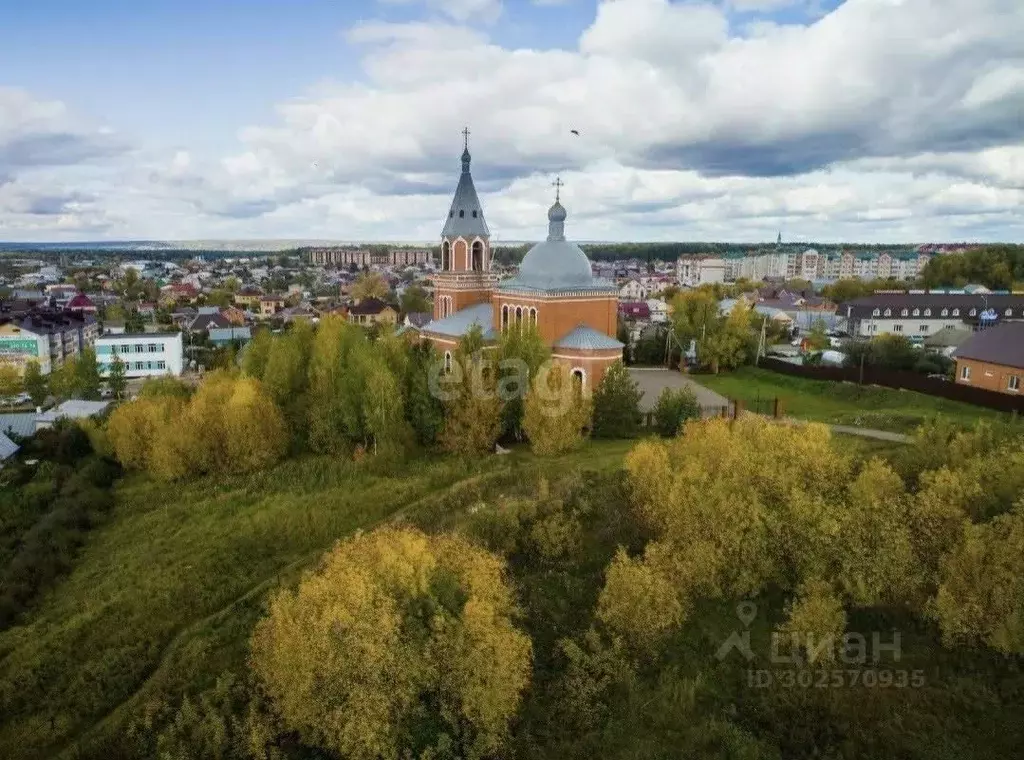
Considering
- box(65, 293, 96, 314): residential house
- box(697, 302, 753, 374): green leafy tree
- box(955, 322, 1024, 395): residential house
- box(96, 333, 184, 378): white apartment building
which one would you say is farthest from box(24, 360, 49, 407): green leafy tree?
box(955, 322, 1024, 395): residential house

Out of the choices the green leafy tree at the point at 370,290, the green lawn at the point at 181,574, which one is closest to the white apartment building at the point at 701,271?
the green leafy tree at the point at 370,290

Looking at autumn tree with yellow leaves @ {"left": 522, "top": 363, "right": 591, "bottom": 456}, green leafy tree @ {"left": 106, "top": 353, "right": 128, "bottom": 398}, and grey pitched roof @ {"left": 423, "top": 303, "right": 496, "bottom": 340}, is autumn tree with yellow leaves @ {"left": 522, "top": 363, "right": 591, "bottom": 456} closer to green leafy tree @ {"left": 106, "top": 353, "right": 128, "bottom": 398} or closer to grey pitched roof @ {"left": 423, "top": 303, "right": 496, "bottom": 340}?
grey pitched roof @ {"left": 423, "top": 303, "right": 496, "bottom": 340}

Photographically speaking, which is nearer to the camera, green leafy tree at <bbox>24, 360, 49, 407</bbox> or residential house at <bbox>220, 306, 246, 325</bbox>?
green leafy tree at <bbox>24, 360, 49, 407</bbox>

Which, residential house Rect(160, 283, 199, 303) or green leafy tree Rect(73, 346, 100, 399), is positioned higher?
residential house Rect(160, 283, 199, 303)

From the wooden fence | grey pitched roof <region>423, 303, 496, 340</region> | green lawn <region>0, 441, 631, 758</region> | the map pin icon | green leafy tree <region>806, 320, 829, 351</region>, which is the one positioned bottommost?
green lawn <region>0, 441, 631, 758</region>

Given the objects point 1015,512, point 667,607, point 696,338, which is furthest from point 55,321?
point 1015,512

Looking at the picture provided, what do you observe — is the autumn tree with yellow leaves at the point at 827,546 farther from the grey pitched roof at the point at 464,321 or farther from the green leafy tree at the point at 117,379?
the green leafy tree at the point at 117,379

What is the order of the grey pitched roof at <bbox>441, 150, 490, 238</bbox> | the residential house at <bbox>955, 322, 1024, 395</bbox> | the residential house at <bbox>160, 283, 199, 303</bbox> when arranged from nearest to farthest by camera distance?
the residential house at <bbox>955, 322, 1024, 395</bbox> → the grey pitched roof at <bbox>441, 150, 490, 238</bbox> → the residential house at <bbox>160, 283, 199, 303</bbox>

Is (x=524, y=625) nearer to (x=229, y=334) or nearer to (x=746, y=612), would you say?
(x=746, y=612)
